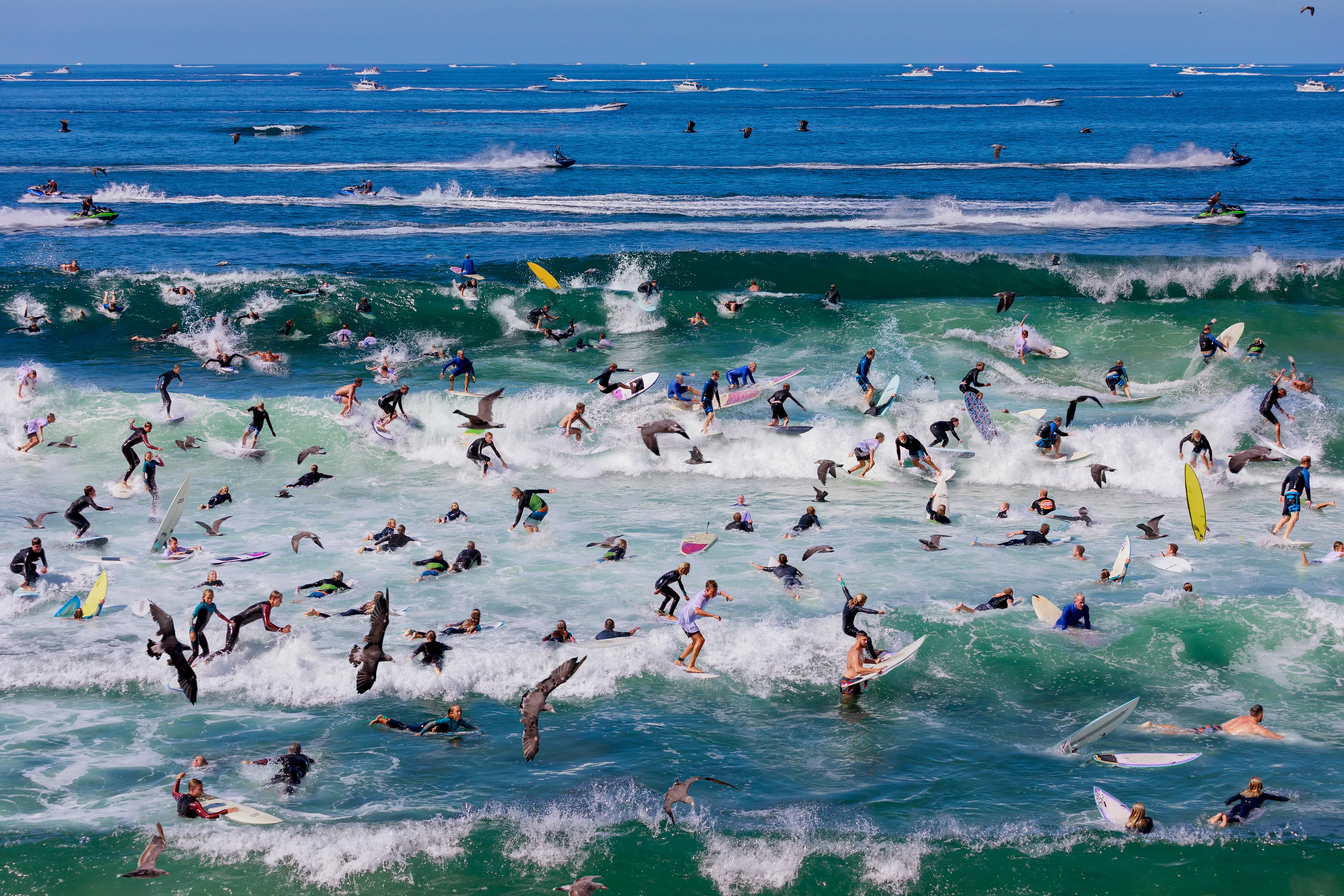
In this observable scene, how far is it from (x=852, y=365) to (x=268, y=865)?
23129 millimetres

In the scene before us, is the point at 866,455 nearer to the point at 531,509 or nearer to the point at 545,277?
the point at 531,509

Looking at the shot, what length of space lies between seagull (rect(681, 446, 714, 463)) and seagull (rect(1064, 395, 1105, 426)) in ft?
27.8

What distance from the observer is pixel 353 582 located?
1883 centimetres

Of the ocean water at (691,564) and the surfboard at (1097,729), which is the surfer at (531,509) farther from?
the surfboard at (1097,729)

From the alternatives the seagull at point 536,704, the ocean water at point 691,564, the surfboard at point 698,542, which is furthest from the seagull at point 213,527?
the seagull at point 536,704

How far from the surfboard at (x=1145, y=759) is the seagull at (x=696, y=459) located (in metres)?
12.8

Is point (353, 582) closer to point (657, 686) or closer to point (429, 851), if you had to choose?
point (657, 686)

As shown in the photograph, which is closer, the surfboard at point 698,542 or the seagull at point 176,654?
the seagull at point 176,654

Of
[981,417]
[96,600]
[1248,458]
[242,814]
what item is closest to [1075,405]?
[981,417]

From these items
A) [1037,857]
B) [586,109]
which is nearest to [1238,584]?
[1037,857]

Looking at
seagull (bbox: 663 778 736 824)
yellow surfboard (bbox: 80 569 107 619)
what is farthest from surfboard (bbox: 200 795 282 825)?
yellow surfboard (bbox: 80 569 107 619)

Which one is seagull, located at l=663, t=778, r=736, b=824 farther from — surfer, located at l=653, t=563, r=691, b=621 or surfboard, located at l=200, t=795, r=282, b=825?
surfer, located at l=653, t=563, r=691, b=621

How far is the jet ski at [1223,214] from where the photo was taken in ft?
165

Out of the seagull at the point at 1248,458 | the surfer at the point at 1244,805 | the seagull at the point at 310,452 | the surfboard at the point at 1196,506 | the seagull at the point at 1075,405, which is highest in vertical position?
the seagull at the point at 310,452
